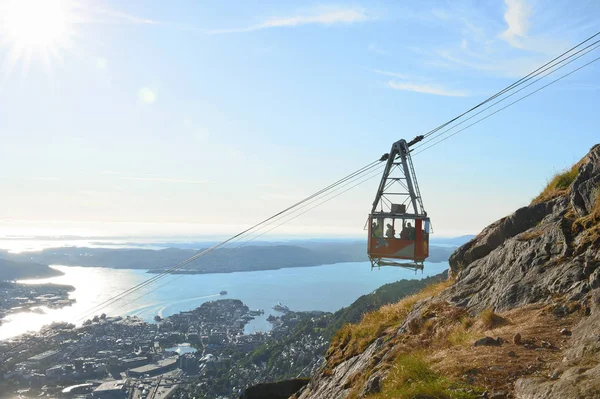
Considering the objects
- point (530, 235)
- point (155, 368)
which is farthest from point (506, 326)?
point (155, 368)

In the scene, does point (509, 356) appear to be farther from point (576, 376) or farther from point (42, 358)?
point (42, 358)

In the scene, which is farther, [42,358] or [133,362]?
[42,358]

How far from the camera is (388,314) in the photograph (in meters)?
13.7

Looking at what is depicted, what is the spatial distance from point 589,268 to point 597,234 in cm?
110

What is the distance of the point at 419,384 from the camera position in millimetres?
6066

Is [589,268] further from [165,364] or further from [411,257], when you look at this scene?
[165,364]

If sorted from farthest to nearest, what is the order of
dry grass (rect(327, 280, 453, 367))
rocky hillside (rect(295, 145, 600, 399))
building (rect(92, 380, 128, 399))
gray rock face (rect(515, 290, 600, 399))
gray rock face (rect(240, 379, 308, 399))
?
1. building (rect(92, 380, 128, 399))
2. gray rock face (rect(240, 379, 308, 399))
3. dry grass (rect(327, 280, 453, 367))
4. rocky hillside (rect(295, 145, 600, 399))
5. gray rock face (rect(515, 290, 600, 399))

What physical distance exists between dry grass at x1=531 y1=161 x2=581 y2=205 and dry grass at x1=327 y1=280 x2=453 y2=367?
4.04 metres

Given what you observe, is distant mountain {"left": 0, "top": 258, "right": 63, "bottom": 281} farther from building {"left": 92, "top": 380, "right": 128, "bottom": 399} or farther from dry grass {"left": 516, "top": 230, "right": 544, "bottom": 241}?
dry grass {"left": 516, "top": 230, "right": 544, "bottom": 241}

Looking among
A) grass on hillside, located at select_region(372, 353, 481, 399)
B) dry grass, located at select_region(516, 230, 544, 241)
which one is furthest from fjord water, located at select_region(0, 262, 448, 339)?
grass on hillside, located at select_region(372, 353, 481, 399)

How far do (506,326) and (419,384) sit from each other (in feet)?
9.67

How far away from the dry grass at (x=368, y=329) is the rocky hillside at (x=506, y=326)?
1.8 inches

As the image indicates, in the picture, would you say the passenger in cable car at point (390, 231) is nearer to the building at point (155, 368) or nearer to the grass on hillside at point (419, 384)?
the grass on hillside at point (419, 384)

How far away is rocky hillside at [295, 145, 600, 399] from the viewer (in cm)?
582
